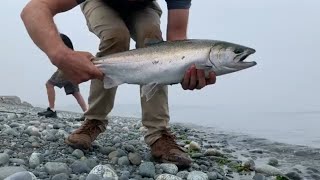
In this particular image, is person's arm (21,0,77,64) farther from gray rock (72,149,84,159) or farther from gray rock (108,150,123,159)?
gray rock (108,150,123,159)

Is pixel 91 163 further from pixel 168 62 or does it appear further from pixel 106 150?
pixel 168 62

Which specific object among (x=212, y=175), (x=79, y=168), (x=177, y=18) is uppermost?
(x=177, y=18)

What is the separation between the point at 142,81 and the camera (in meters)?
4.02

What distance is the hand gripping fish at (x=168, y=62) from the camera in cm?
391

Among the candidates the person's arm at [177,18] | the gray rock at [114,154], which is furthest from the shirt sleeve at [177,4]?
the gray rock at [114,154]

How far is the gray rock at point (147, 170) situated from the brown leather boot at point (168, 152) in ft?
1.11

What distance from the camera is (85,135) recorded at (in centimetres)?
486

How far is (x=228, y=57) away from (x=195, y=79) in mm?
342

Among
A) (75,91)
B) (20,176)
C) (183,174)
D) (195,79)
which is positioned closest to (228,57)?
(195,79)

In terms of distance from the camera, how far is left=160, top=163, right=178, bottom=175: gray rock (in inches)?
167

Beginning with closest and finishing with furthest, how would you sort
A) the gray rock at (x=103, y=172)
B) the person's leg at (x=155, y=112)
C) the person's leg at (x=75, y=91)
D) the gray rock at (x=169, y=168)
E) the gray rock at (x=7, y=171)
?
the gray rock at (x=7, y=171)
the gray rock at (x=103, y=172)
the gray rock at (x=169, y=168)
the person's leg at (x=155, y=112)
the person's leg at (x=75, y=91)

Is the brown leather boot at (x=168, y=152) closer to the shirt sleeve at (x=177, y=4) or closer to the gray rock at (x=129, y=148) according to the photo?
the gray rock at (x=129, y=148)

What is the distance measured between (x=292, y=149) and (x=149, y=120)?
4.32 meters

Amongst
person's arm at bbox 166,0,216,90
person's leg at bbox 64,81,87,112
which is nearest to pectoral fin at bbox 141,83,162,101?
person's arm at bbox 166,0,216,90
